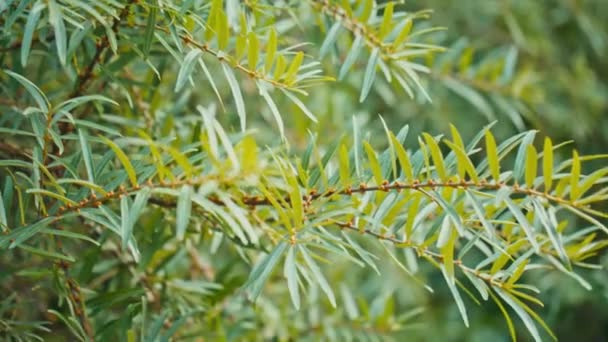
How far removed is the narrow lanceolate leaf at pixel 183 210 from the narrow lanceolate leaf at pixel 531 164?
19 centimetres

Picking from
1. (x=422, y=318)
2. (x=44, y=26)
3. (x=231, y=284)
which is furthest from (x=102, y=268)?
(x=422, y=318)

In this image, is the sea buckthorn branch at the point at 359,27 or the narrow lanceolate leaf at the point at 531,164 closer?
the narrow lanceolate leaf at the point at 531,164

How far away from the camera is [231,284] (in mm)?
657

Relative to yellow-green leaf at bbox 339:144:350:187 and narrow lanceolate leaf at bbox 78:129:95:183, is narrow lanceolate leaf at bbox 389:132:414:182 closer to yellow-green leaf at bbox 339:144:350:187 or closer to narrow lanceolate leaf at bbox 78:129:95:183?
yellow-green leaf at bbox 339:144:350:187

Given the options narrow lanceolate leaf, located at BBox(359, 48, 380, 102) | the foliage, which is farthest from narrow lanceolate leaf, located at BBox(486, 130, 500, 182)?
narrow lanceolate leaf, located at BBox(359, 48, 380, 102)

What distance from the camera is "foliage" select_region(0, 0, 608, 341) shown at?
435mm

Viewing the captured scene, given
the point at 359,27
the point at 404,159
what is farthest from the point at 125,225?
the point at 359,27

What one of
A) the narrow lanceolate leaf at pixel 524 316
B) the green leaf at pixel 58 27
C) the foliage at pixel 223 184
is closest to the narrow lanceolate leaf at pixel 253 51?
the foliage at pixel 223 184

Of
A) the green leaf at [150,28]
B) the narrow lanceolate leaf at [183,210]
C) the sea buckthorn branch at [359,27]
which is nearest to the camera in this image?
the narrow lanceolate leaf at [183,210]

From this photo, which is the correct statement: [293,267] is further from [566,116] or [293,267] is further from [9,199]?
[566,116]

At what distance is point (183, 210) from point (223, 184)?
0.10 feet

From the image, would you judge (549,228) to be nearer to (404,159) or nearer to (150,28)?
(404,159)

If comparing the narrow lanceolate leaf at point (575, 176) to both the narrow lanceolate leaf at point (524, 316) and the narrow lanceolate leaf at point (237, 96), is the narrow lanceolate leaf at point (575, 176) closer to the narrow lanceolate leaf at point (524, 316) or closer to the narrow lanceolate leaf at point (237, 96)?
the narrow lanceolate leaf at point (524, 316)

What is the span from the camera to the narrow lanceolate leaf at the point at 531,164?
426 millimetres
